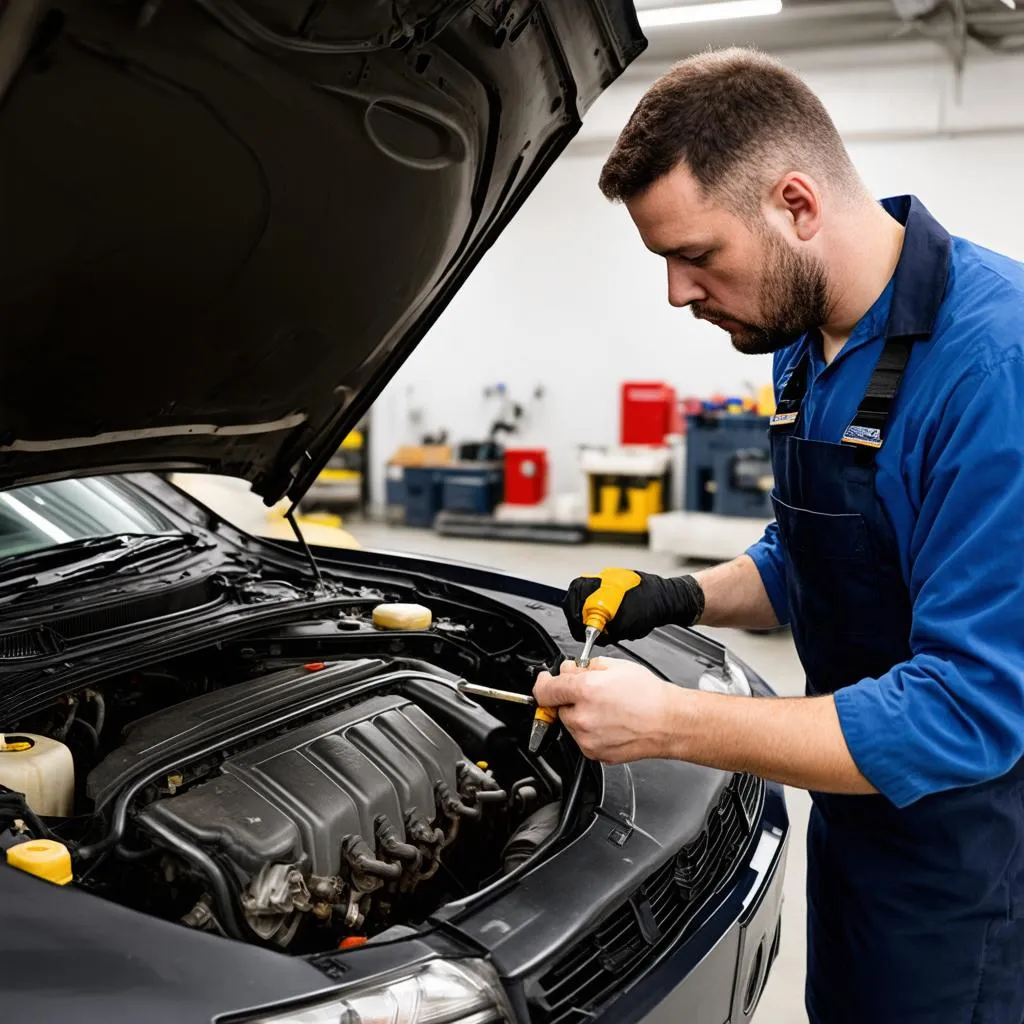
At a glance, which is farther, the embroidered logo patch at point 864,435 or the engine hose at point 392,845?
the engine hose at point 392,845

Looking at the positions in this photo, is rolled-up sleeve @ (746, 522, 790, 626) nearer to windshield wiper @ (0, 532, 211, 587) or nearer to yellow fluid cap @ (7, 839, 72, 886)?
yellow fluid cap @ (7, 839, 72, 886)

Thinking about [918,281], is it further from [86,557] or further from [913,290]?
[86,557]

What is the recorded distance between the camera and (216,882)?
1.25 metres

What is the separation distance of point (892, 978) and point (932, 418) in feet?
2.49

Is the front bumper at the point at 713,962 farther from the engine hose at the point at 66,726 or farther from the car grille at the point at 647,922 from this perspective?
the engine hose at the point at 66,726

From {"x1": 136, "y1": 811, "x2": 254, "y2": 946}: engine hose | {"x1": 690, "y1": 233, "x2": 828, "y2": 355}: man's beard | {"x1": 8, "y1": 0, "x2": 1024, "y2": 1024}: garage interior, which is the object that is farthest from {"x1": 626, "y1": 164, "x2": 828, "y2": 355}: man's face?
{"x1": 8, "y1": 0, "x2": 1024, "y2": 1024}: garage interior

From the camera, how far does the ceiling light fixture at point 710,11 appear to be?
5.62 meters

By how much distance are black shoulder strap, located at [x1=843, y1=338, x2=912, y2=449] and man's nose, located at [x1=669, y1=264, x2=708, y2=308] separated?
9.3 inches

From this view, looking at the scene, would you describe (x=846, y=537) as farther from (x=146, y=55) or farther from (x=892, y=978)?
(x=146, y=55)

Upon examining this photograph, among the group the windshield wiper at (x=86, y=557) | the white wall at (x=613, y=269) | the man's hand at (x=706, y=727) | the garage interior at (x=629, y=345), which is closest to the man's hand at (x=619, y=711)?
the man's hand at (x=706, y=727)

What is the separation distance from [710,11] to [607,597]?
5.14 metres

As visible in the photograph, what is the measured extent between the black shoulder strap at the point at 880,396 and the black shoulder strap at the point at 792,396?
18 centimetres

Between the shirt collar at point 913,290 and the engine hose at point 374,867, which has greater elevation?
the shirt collar at point 913,290

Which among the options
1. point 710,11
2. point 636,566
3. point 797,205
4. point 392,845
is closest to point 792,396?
point 797,205
